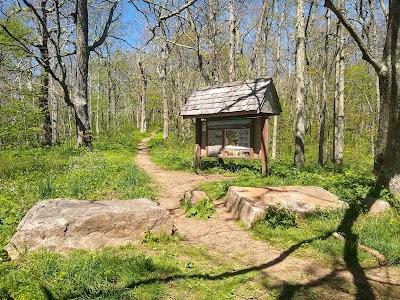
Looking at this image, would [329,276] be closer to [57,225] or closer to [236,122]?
[57,225]

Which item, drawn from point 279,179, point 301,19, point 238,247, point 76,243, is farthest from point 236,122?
point 76,243

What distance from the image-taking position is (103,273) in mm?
3574

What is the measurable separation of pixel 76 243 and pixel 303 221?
421 centimetres

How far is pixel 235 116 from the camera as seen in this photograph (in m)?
11.3

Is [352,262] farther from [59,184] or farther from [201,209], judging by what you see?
[59,184]

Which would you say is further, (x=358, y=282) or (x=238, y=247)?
(x=238, y=247)

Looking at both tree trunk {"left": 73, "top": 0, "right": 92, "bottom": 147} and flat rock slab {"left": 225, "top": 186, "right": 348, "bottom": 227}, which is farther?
tree trunk {"left": 73, "top": 0, "right": 92, "bottom": 147}

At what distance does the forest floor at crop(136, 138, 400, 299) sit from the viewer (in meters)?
3.53

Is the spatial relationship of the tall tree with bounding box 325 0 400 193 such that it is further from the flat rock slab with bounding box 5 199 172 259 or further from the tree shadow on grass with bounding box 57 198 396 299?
the flat rock slab with bounding box 5 199 172 259

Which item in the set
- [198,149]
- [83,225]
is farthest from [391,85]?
[198,149]

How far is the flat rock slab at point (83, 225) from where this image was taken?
14.4ft

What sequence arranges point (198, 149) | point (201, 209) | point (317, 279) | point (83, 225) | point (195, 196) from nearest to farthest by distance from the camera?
1. point (317, 279)
2. point (83, 225)
3. point (201, 209)
4. point (195, 196)
5. point (198, 149)

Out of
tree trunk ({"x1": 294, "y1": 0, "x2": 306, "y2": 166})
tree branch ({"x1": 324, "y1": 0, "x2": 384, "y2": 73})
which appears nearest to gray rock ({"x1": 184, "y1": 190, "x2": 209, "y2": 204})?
tree branch ({"x1": 324, "y1": 0, "x2": 384, "y2": 73})

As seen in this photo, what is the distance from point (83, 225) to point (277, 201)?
387 centimetres
